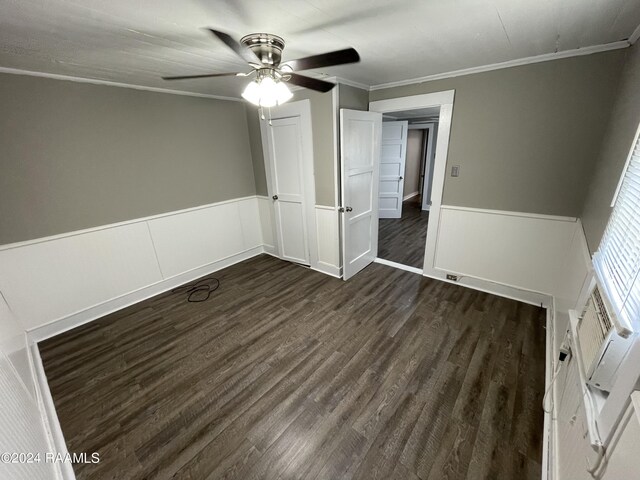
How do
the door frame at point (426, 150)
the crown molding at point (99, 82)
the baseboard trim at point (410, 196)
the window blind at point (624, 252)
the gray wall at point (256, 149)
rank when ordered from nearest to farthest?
the window blind at point (624, 252), the crown molding at point (99, 82), the gray wall at point (256, 149), the door frame at point (426, 150), the baseboard trim at point (410, 196)

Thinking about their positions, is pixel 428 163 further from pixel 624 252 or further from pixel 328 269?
pixel 624 252

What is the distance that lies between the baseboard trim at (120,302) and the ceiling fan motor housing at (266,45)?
2.68 metres

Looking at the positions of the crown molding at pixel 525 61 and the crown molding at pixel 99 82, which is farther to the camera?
the crown molding at pixel 99 82

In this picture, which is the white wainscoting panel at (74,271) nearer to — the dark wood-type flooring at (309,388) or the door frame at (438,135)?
the dark wood-type flooring at (309,388)

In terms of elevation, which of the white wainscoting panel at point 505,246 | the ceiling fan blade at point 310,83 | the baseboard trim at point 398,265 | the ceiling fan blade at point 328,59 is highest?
the ceiling fan blade at point 328,59

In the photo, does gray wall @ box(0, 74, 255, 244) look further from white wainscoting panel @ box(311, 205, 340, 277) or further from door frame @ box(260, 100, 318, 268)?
white wainscoting panel @ box(311, 205, 340, 277)

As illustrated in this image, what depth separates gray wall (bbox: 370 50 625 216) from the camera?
1956 millimetres

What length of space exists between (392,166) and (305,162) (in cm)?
A: 273

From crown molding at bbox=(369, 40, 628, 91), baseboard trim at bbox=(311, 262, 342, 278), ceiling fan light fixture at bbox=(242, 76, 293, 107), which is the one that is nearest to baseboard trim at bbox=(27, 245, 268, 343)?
baseboard trim at bbox=(311, 262, 342, 278)

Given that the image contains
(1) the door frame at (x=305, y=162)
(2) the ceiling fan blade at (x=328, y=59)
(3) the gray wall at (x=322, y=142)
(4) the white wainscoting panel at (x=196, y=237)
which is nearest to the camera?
(2) the ceiling fan blade at (x=328, y=59)

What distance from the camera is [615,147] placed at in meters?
1.54

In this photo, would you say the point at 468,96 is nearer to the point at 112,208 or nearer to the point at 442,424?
the point at 442,424

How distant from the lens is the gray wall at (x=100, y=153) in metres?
2.07

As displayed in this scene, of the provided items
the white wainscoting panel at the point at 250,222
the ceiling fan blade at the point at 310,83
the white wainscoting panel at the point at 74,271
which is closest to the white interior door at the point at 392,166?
the white wainscoting panel at the point at 250,222
